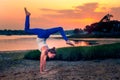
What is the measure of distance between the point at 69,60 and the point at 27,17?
8.26 meters

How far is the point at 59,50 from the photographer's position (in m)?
25.4

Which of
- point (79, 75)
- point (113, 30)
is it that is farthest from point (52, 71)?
point (113, 30)

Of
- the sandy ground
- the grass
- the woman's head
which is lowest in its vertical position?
the sandy ground

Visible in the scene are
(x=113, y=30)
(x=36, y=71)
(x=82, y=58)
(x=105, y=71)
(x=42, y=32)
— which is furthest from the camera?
(x=113, y=30)

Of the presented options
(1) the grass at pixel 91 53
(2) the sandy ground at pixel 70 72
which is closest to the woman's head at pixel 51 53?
(2) the sandy ground at pixel 70 72

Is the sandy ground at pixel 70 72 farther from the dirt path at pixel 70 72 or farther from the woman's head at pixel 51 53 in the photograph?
the woman's head at pixel 51 53

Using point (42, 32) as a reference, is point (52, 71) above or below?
below

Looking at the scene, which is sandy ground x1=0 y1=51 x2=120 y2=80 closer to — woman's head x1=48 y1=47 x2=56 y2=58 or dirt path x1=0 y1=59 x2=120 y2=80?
dirt path x1=0 y1=59 x2=120 y2=80

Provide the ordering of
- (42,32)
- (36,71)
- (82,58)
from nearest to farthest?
1. (42,32)
2. (36,71)
3. (82,58)

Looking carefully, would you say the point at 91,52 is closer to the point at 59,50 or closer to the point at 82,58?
the point at 82,58

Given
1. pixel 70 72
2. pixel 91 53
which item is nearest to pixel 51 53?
pixel 70 72

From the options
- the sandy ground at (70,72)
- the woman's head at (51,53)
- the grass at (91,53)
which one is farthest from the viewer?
the grass at (91,53)

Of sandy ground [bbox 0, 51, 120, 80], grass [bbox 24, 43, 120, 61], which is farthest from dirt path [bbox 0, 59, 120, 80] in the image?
grass [bbox 24, 43, 120, 61]

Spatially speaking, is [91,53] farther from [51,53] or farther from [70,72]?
[51,53]
